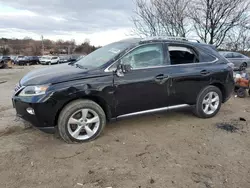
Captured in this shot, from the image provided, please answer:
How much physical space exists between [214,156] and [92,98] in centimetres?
202

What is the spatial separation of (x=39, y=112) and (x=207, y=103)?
3.32m

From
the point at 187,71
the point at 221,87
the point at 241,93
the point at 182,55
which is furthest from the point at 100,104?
the point at 241,93

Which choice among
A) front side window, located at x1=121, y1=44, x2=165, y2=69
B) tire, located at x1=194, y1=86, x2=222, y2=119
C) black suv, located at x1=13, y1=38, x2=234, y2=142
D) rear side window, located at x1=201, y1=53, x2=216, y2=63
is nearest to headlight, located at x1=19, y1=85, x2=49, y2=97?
black suv, located at x1=13, y1=38, x2=234, y2=142

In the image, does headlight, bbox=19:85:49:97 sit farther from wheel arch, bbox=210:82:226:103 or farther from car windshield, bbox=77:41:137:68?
wheel arch, bbox=210:82:226:103

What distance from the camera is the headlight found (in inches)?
127

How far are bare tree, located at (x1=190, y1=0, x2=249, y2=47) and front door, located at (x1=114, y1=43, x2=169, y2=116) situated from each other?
1071cm

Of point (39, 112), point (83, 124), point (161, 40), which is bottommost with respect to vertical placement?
point (83, 124)

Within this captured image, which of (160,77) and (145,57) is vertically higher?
(145,57)

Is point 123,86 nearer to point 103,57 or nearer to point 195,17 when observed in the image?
point 103,57

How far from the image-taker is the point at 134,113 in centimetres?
387

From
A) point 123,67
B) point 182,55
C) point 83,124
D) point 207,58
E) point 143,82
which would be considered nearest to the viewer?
point 83,124

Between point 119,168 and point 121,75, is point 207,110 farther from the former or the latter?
point 119,168

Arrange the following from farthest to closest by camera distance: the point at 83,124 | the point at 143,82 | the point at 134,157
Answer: the point at 143,82 < the point at 83,124 < the point at 134,157

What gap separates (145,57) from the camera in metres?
3.96
